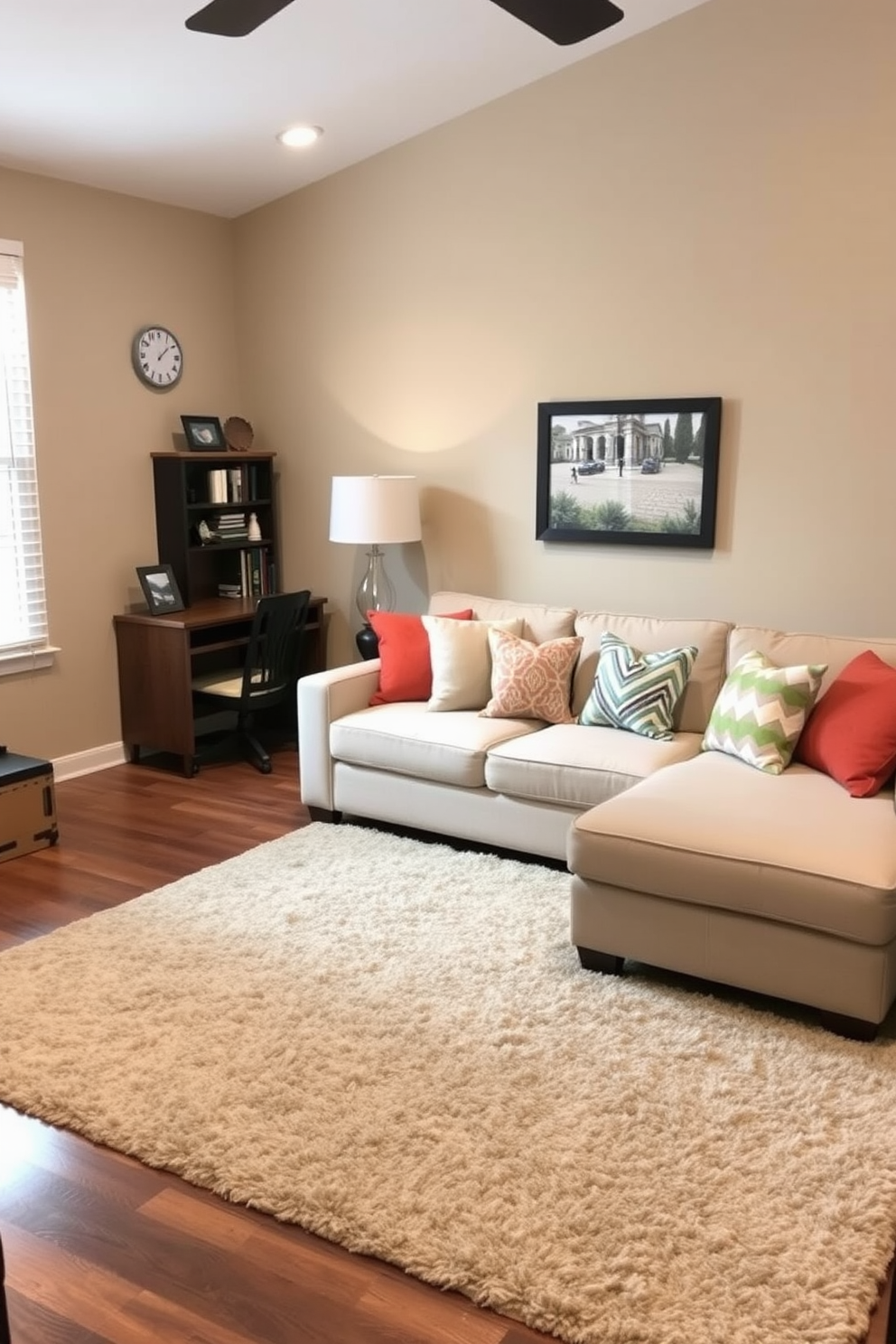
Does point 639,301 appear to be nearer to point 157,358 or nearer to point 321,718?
point 321,718

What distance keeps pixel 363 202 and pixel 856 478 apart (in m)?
2.64

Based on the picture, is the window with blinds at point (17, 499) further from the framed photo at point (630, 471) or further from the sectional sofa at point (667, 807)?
the framed photo at point (630, 471)

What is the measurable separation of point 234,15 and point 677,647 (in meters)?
2.49

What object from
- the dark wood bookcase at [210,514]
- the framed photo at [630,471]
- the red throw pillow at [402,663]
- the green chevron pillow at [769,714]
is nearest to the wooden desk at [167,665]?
the dark wood bookcase at [210,514]

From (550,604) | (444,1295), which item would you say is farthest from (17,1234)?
(550,604)

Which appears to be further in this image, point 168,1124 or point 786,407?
point 786,407

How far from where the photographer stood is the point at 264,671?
503cm

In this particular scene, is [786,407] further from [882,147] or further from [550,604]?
[550,604]

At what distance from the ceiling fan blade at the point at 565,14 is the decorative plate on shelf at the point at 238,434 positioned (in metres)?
3.08

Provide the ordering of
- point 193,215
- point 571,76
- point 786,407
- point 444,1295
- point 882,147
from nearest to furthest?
point 444,1295, point 882,147, point 786,407, point 571,76, point 193,215

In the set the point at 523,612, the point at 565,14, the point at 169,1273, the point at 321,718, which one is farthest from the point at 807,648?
the point at 169,1273

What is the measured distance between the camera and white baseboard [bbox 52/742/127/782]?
5.03 metres

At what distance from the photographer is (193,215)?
5.41 m

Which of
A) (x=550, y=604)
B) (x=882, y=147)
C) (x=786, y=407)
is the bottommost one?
(x=550, y=604)
